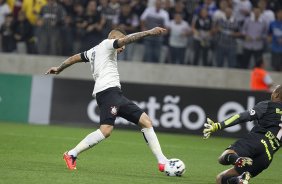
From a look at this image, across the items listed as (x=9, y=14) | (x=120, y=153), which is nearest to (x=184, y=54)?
(x=9, y=14)

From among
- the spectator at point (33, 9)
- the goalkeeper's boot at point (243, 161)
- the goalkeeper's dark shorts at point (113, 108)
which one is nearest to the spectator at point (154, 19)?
the spectator at point (33, 9)

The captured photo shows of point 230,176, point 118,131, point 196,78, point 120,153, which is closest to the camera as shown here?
point 230,176

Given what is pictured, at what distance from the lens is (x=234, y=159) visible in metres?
10.1

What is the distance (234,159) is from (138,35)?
2.35m

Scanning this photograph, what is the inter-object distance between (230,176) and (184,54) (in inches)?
491

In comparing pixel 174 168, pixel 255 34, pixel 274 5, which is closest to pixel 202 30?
pixel 255 34

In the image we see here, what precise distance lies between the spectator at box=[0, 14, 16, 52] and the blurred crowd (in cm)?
3

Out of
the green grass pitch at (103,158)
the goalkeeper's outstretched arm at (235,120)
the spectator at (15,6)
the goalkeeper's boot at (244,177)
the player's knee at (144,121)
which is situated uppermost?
the spectator at (15,6)

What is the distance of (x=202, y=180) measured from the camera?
37.6 feet

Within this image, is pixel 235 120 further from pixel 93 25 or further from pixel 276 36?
pixel 276 36

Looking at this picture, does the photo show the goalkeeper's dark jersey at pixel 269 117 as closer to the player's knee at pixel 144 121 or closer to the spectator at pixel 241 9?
the player's knee at pixel 144 121

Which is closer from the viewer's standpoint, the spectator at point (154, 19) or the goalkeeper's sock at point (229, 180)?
the goalkeeper's sock at point (229, 180)

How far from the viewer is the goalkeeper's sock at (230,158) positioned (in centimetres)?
1013

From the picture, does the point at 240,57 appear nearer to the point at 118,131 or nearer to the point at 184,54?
the point at 184,54
